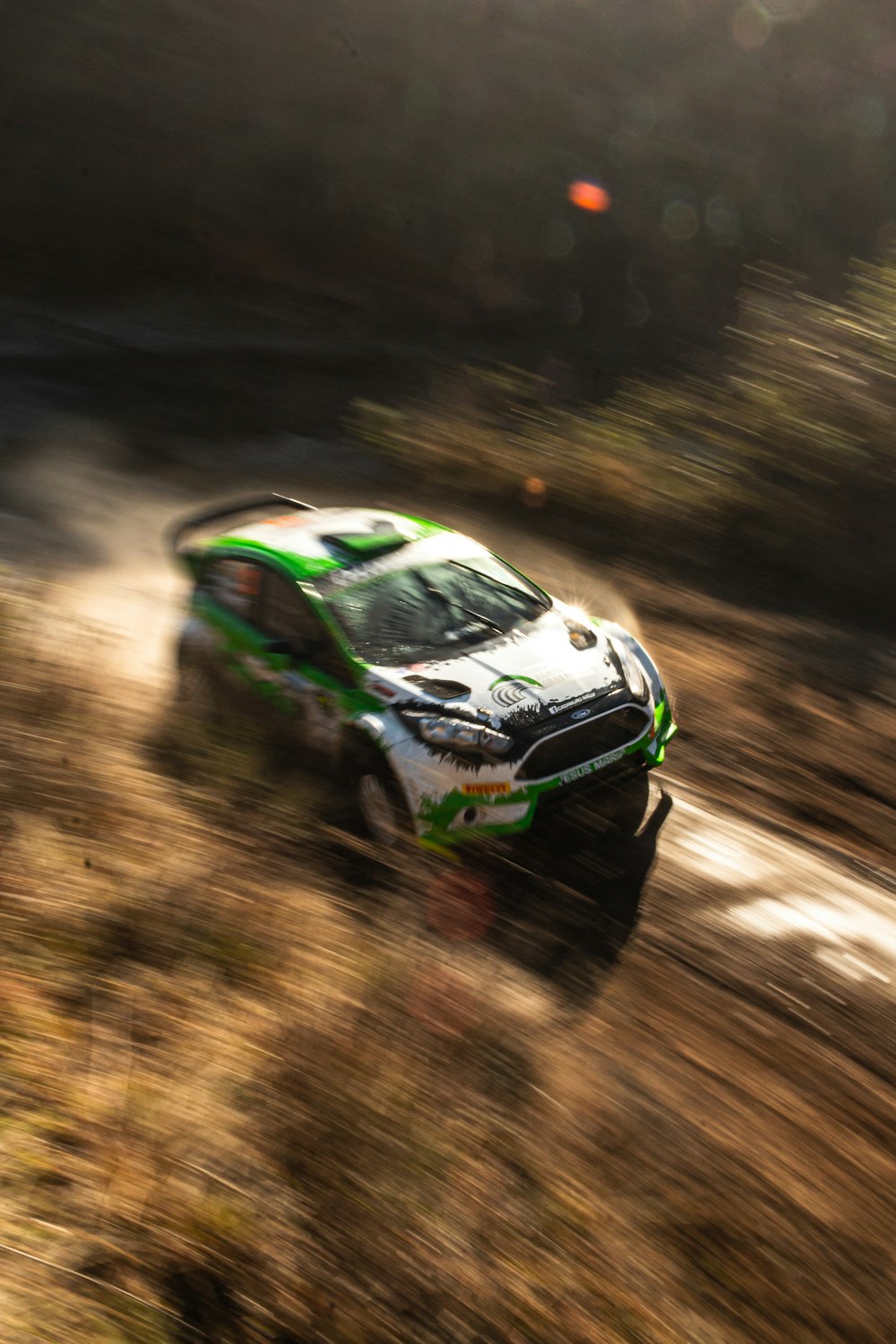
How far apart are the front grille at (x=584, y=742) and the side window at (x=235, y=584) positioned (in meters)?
2.14

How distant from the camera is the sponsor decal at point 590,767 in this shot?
5559 millimetres

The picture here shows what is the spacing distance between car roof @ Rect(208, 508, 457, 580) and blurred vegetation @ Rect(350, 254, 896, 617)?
159 inches

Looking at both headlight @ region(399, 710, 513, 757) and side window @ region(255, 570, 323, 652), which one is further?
side window @ region(255, 570, 323, 652)

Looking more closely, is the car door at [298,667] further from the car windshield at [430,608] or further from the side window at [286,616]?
the car windshield at [430,608]

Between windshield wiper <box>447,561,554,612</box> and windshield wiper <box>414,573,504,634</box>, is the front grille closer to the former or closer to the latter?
windshield wiper <box>414,573,504,634</box>

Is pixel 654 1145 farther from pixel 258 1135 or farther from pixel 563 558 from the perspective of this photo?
pixel 563 558

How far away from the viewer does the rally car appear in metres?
5.48

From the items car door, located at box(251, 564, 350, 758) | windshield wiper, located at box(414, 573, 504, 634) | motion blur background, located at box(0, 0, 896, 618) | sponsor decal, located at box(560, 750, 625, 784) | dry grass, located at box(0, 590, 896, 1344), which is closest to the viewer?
dry grass, located at box(0, 590, 896, 1344)

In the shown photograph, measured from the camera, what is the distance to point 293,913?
15.3 ft

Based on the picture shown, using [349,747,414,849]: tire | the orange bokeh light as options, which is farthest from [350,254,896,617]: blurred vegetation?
the orange bokeh light

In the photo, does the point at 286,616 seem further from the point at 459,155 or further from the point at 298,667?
the point at 459,155

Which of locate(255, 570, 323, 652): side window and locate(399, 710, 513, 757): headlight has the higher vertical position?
locate(399, 710, 513, 757): headlight

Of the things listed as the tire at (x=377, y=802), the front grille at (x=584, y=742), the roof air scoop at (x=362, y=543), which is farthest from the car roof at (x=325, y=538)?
the front grille at (x=584, y=742)

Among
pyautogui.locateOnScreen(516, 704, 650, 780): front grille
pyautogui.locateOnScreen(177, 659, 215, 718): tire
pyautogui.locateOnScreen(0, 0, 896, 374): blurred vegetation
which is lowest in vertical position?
pyautogui.locateOnScreen(177, 659, 215, 718): tire
